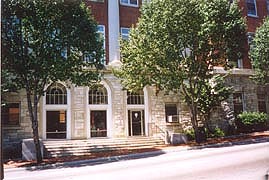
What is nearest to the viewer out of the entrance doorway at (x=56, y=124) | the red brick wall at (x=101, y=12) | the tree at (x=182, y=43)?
the tree at (x=182, y=43)

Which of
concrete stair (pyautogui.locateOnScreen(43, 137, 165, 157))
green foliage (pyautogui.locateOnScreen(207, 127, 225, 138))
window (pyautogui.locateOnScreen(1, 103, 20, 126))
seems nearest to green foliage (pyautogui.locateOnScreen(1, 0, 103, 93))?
window (pyautogui.locateOnScreen(1, 103, 20, 126))

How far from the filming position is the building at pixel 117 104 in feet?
36.7

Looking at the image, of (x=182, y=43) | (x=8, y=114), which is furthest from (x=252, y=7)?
(x=8, y=114)

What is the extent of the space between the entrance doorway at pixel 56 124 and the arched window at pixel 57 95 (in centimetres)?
42

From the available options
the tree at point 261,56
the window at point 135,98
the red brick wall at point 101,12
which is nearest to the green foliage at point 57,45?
the window at point 135,98

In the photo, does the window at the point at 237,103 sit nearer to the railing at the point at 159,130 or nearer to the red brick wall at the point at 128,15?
the railing at the point at 159,130

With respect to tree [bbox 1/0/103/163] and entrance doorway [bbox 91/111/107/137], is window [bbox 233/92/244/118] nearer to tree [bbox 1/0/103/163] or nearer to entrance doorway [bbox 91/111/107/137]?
entrance doorway [bbox 91/111/107/137]

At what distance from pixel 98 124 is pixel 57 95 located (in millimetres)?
2109

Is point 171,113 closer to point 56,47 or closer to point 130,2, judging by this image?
point 130,2

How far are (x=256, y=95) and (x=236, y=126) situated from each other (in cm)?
246

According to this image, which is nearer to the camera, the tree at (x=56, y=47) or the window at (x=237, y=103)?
the tree at (x=56, y=47)

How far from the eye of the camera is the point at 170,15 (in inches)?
393

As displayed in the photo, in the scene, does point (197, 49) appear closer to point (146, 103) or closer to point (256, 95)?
point (256, 95)

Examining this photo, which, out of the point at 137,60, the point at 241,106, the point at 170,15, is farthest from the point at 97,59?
Answer: the point at 241,106
